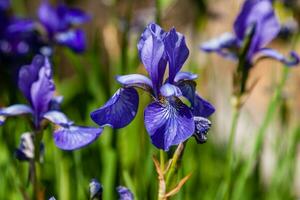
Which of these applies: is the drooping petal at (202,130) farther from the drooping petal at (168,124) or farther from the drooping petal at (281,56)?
the drooping petal at (281,56)

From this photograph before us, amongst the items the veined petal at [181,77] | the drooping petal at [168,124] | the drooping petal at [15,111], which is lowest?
the drooping petal at [15,111]

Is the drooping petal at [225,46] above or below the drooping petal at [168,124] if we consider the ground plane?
above

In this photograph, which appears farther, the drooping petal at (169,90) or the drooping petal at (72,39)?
the drooping petal at (72,39)

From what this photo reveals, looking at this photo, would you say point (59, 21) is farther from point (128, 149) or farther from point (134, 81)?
point (134, 81)

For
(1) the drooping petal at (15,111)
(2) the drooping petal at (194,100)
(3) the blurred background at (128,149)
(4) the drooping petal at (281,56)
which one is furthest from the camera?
(3) the blurred background at (128,149)

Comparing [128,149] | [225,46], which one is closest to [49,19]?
[128,149]

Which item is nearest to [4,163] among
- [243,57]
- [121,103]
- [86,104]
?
[86,104]

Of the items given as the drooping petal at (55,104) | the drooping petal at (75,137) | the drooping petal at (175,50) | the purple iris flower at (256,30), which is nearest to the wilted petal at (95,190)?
the drooping petal at (75,137)

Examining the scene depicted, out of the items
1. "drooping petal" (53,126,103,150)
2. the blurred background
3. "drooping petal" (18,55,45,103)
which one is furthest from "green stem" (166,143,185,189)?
"drooping petal" (18,55,45,103)
